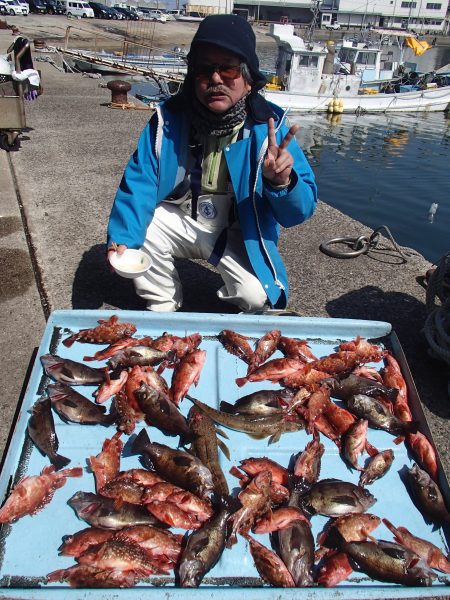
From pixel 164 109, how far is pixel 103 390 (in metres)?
1.88

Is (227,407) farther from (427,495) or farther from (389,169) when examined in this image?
(389,169)

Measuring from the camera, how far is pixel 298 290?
4250 mm

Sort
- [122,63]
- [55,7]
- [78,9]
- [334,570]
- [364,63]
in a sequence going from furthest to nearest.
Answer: [78,9]
[55,7]
[364,63]
[122,63]
[334,570]

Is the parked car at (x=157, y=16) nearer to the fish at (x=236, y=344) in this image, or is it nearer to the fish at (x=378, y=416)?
the fish at (x=236, y=344)

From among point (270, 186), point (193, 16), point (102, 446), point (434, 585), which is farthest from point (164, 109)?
point (193, 16)

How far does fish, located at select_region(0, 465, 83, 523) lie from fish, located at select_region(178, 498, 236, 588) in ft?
2.09

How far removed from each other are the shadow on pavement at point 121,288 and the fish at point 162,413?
1344mm

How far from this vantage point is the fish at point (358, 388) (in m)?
2.80

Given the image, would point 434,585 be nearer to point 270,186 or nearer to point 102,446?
point 102,446

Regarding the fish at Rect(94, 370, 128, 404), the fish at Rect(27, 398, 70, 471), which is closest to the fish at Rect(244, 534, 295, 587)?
the fish at Rect(27, 398, 70, 471)

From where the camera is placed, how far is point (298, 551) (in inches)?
78.7

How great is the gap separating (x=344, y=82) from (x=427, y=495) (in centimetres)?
3063

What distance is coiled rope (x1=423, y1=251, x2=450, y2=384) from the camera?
3088 mm

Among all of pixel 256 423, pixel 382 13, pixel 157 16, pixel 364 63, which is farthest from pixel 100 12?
pixel 256 423
